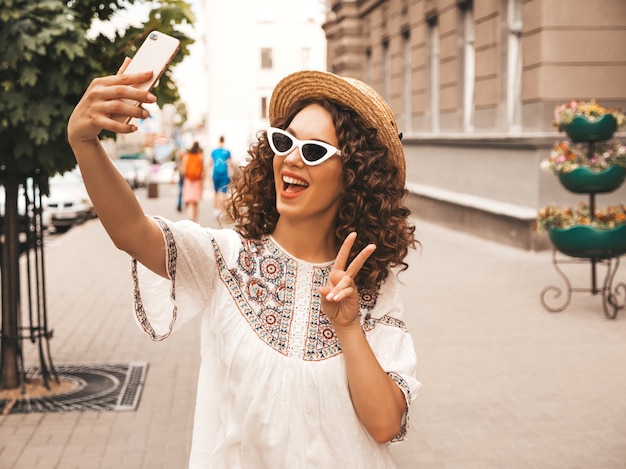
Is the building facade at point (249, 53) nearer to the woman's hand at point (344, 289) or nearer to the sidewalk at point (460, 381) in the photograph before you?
the sidewalk at point (460, 381)

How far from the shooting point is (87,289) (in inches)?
489

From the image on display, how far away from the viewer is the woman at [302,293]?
2391mm

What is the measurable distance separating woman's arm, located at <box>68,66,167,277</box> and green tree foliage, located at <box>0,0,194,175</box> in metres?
4.06

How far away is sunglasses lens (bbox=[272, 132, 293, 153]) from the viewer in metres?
2.55

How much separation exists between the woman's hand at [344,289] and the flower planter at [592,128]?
782cm

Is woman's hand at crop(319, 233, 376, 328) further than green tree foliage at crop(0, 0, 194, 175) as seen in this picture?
No

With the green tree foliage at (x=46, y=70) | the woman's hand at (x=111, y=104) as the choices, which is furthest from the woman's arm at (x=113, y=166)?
the green tree foliage at (x=46, y=70)

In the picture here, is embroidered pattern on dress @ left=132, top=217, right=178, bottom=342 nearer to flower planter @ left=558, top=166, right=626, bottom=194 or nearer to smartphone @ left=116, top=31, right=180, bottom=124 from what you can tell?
smartphone @ left=116, top=31, right=180, bottom=124

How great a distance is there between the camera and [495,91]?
56.0 ft

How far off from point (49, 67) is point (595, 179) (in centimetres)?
567

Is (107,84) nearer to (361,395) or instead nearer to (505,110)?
(361,395)

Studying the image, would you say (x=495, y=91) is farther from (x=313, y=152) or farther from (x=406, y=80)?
(x=313, y=152)

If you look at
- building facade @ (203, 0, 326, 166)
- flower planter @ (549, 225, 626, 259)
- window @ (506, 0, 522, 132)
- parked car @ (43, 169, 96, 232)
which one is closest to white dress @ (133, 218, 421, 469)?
flower planter @ (549, 225, 626, 259)

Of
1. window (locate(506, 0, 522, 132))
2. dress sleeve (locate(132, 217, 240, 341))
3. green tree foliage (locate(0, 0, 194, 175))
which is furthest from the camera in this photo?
window (locate(506, 0, 522, 132))
